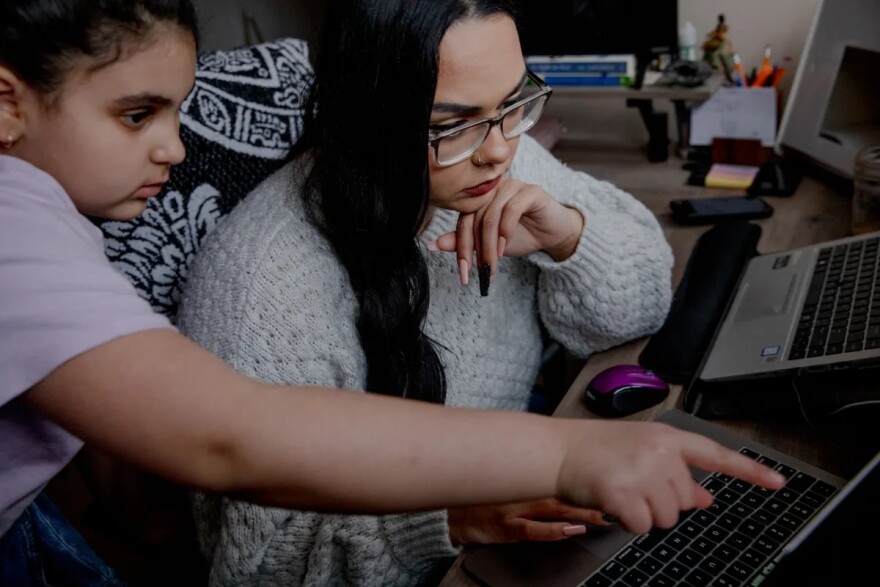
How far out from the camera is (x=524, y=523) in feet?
2.47

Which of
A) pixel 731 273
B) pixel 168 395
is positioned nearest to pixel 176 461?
pixel 168 395

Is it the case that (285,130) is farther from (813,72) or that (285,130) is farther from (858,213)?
(813,72)

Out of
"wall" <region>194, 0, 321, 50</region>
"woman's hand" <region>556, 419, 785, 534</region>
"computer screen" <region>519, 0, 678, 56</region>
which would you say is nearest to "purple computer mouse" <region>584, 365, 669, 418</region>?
"woman's hand" <region>556, 419, 785, 534</region>

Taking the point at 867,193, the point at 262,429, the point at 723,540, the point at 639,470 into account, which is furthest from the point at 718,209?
the point at 262,429

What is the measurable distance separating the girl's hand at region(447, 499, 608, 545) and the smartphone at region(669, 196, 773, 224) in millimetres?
788

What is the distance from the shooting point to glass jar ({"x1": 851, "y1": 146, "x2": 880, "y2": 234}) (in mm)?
1217

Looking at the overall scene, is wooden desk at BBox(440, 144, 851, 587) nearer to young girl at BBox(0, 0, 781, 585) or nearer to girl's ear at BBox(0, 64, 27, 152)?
young girl at BBox(0, 0, 781, 585)

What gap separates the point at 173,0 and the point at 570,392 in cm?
66

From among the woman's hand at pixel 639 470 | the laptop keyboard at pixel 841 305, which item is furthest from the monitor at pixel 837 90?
the woman's hand at pixel 639 470

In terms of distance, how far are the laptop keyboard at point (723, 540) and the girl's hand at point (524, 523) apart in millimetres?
52

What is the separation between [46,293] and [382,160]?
1.59 feet

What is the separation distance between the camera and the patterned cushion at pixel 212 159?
38.6 inches

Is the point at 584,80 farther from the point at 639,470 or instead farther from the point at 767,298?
the point at 639,470

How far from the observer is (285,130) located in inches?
44.9
